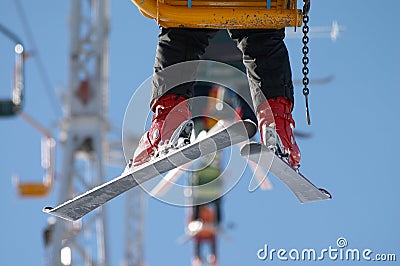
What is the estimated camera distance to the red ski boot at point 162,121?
25.9ft

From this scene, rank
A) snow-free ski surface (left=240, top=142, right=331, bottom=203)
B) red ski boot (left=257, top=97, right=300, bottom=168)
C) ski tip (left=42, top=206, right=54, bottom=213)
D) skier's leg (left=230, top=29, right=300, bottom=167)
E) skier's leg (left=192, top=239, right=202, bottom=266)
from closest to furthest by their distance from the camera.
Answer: snow-free ski surface (left=240, top=142, right=331, bottom=203)
red ski boot (left=257, top=97, right=300, bottom=168)
skier's leg (left=230, top=29, right=300, bottom=167)
ski tip (left=42, top=206, right=54, bottom=213)
skier's leg (left=192, top=239, right=202, bottom=266)

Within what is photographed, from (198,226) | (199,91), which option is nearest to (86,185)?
(199,91)

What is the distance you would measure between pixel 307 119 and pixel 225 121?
601 mm

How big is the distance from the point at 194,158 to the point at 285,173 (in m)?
0.63

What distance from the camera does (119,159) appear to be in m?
20.7

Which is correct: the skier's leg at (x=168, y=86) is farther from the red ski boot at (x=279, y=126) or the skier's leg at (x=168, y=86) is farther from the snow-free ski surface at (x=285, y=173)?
the snow-free ski surface at (x=285, y=173)

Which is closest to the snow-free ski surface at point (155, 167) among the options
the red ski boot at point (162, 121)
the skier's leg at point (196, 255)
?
the red ski boot at point (162, 121)

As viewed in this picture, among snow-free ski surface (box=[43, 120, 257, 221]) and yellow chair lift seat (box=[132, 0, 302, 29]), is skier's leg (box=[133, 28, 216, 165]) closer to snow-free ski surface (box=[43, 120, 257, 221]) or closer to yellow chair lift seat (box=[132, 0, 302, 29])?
snow-free ski surface (box=[43, 120, 257, 221])

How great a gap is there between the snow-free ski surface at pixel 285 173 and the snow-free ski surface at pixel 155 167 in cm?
16

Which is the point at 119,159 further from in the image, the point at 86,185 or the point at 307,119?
the point at 307,119

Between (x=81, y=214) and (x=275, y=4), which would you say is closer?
(x=275, y=4)

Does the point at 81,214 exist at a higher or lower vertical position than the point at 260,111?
lower

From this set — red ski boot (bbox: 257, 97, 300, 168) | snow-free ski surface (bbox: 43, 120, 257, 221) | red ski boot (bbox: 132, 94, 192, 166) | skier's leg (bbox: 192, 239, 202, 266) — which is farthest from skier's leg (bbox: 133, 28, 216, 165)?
skier's leg (bbox: 192, 239, 202, 266)

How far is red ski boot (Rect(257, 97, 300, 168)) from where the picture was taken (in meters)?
7.71
